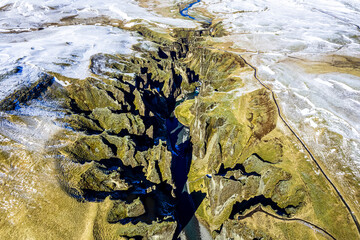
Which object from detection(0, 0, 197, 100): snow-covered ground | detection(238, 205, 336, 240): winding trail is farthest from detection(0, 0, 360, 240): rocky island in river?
detection(0, 0, 197, 100): snow-covered ground

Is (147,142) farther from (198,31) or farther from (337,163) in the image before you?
(198,31)

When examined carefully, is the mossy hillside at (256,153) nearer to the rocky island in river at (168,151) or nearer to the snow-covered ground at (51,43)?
the rocky island in river at (168,151)

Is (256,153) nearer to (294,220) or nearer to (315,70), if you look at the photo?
(294,220)

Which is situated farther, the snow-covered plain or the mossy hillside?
the snow-covered plain

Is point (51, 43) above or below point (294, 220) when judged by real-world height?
above

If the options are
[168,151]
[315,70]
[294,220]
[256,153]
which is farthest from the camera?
[315,70]

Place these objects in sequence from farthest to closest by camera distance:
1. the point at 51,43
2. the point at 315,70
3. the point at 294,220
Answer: the point at 51,43, the point at 315,70, the point at 294,220

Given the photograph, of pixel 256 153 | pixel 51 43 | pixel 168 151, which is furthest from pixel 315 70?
pixel 51 43

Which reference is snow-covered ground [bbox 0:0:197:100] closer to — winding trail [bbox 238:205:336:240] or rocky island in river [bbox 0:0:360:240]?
rocky island in river [bbox 0:0:360:240]

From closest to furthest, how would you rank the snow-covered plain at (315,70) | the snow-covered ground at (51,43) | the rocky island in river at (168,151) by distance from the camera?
the rocky island in river at (168,151) < the snow-covered plain at (315,70) < the snow-covered ground at (51,43)

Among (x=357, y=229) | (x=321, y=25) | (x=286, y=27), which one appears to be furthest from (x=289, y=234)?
(x=321, y=25)

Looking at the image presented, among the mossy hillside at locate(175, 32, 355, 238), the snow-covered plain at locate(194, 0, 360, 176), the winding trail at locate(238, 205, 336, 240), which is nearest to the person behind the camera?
the winding trail at locate(238, 205, 336, 240)

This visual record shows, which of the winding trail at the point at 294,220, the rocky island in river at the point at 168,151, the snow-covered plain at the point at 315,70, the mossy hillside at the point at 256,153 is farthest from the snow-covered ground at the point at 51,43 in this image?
the snow-covered plain at the point at 315,70
